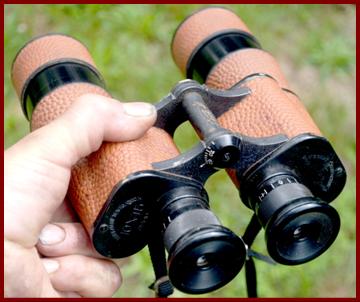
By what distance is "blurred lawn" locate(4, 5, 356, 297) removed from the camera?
6.39 ft

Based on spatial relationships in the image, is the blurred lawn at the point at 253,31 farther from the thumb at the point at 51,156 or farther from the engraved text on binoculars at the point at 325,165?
the thumb at the point at 51,156

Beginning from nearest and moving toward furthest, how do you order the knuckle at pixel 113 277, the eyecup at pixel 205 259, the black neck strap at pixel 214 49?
the eyecup at pixel 205 259 < the knuckle at pixel 113 277 < the black neck strap at pixel 214 49

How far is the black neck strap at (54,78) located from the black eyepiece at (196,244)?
31 centimetres

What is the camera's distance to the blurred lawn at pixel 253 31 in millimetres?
1948

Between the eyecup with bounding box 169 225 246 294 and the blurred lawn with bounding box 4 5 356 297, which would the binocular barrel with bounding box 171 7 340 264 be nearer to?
the eyecup with bounding box 169 225 246 294

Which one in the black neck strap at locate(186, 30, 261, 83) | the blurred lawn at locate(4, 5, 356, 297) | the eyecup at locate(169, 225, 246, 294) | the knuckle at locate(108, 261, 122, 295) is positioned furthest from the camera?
the blurred lawn at locate(4, 5, 356, 297)

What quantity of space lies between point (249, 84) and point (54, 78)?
36 cm

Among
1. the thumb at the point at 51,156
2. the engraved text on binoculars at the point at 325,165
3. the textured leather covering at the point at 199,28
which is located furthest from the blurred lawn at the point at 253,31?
the thumb at the point at 51,156

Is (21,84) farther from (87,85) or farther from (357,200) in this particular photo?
(357,200)

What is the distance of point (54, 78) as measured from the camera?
123cm

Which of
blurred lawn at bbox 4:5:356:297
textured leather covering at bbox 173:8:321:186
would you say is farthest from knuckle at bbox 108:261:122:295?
blurred lawn at bbox 4:5:356:297

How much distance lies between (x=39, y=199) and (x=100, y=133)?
0.15m

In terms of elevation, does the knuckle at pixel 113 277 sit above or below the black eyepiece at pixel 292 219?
below

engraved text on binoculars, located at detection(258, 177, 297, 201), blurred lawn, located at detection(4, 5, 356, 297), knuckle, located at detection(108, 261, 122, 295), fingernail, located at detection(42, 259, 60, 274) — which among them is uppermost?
engraved text on binoculars, located at detection(258, 177, 297, 201)
